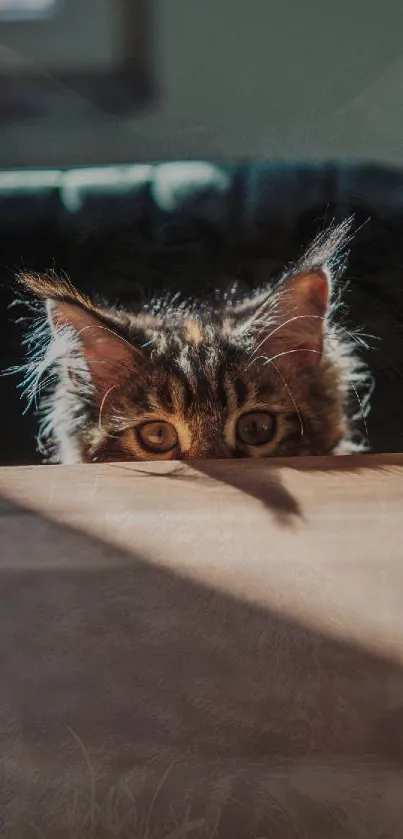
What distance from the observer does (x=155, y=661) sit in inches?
22.3

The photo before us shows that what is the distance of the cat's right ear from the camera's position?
1.07 meters

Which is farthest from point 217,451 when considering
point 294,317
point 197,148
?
point 197,148

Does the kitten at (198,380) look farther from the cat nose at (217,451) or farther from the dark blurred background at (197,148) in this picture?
the dark blurred background at (197,148)

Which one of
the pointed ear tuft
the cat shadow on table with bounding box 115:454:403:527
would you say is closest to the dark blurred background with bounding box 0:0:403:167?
the pointed ear tuft

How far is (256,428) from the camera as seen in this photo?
1139 millimetres

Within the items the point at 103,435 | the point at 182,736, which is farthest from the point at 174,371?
the point at 182,736

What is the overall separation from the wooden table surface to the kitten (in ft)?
0.90

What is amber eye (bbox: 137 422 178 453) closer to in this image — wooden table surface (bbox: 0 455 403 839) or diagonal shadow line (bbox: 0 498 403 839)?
wooden table surface (bbox: 0 455 403 839)

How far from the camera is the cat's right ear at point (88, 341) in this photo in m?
1.07

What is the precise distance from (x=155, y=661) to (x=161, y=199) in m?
1.09

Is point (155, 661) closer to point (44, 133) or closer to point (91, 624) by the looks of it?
point (91, 624)

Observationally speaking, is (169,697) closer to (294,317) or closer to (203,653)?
(203,653)

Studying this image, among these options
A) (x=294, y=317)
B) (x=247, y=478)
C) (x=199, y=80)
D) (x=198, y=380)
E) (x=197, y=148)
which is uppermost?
(x=199, y=80)

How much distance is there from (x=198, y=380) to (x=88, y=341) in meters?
0.18
